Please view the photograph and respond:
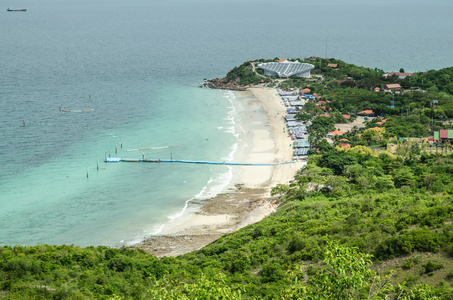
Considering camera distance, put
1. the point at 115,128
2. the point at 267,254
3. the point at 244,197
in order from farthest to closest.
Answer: the point at 115,128 → the point at 244,197 → the point at 267,254

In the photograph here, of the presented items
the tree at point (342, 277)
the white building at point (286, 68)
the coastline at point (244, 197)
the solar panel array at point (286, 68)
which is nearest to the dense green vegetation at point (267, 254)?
the tree at point (342, 277)

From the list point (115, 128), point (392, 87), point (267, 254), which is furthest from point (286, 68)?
point (267, 254)

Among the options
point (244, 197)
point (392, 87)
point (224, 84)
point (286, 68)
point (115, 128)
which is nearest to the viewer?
point (244, 197)

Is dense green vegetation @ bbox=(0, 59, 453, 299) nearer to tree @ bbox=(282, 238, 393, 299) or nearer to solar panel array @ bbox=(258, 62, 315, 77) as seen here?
tree @ bbox=(282, 238, 393, 299)

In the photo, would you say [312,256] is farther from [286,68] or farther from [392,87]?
[286,68]

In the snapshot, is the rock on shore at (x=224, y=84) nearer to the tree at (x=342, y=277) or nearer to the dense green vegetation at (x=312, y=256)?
the dense green vegetation at (x=312, y=256)

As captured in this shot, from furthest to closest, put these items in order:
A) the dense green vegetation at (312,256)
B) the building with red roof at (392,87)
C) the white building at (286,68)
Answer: the white building at (286,68), the building with red roof at (392,87), the dense green vegetation at (312,256)

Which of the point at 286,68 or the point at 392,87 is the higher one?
the point at 286,68
